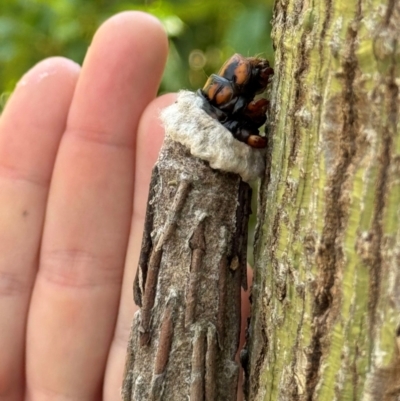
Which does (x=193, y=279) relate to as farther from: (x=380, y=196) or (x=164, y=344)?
(x=380, y=196)

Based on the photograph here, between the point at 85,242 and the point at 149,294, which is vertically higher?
the point at 85,242

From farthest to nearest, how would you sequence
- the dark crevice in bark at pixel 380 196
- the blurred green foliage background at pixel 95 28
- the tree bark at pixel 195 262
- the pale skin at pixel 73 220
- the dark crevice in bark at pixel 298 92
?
1. the blurred green foliage background at pixel 95 28
2. the pale skin at pixel 73 220
3. the tree bark at pixel 195 262
4. the dark crevice in bark at pixel 298 92
5. the dark crevice in bark at pixel 380 196

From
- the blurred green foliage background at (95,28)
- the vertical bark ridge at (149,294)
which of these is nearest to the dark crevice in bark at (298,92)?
the vertical bark ridge at (149,294)

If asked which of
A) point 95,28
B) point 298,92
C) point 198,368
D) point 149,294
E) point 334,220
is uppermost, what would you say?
point 95,28

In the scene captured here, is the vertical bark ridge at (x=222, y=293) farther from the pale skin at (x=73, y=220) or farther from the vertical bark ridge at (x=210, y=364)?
the pale skin at (x=73, y=220)

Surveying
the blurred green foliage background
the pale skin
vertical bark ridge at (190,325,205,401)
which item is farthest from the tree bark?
the blurred green foliage background

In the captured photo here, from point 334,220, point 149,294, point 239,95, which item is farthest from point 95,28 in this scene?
point 334,220

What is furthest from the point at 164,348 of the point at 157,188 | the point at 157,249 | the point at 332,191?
the point at 332,191
